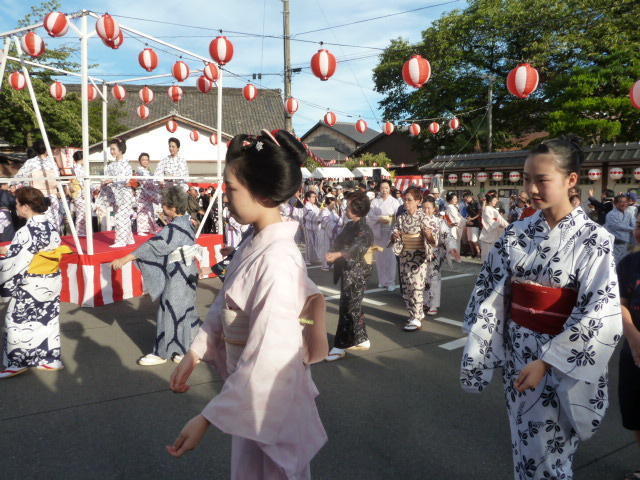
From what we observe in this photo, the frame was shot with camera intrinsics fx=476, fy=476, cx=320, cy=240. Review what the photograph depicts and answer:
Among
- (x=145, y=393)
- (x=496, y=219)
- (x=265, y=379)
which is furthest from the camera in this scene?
(x=496, y=219)

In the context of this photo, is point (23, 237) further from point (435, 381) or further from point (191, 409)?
point (435, 381)

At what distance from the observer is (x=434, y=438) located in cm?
309

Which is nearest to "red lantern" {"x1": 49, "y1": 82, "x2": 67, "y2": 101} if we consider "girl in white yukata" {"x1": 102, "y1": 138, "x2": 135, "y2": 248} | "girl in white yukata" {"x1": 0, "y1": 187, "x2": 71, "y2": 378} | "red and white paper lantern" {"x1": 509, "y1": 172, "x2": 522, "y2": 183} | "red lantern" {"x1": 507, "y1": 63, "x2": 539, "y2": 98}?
"girl in white yukata" {"x1": 102, "y1": 138, "x2": 135, "y2": 248}

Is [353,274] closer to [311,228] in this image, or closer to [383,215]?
[383,215]

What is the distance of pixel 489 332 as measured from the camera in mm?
2074

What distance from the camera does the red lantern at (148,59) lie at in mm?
8961

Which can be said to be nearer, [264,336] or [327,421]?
[264,336]

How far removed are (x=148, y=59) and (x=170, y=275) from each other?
20.1 feet

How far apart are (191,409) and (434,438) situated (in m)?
1.76

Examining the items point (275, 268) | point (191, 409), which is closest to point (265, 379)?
point (275, 268)

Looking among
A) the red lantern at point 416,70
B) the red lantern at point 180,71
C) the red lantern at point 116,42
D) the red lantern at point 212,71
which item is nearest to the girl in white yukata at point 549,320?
the red lantern at point 116,42

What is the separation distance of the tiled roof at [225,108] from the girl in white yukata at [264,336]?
3148 cm

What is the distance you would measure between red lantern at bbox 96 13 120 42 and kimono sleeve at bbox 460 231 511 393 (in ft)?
19.4

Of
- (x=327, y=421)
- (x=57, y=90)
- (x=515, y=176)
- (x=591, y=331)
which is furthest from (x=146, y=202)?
(x=515, y=176)
